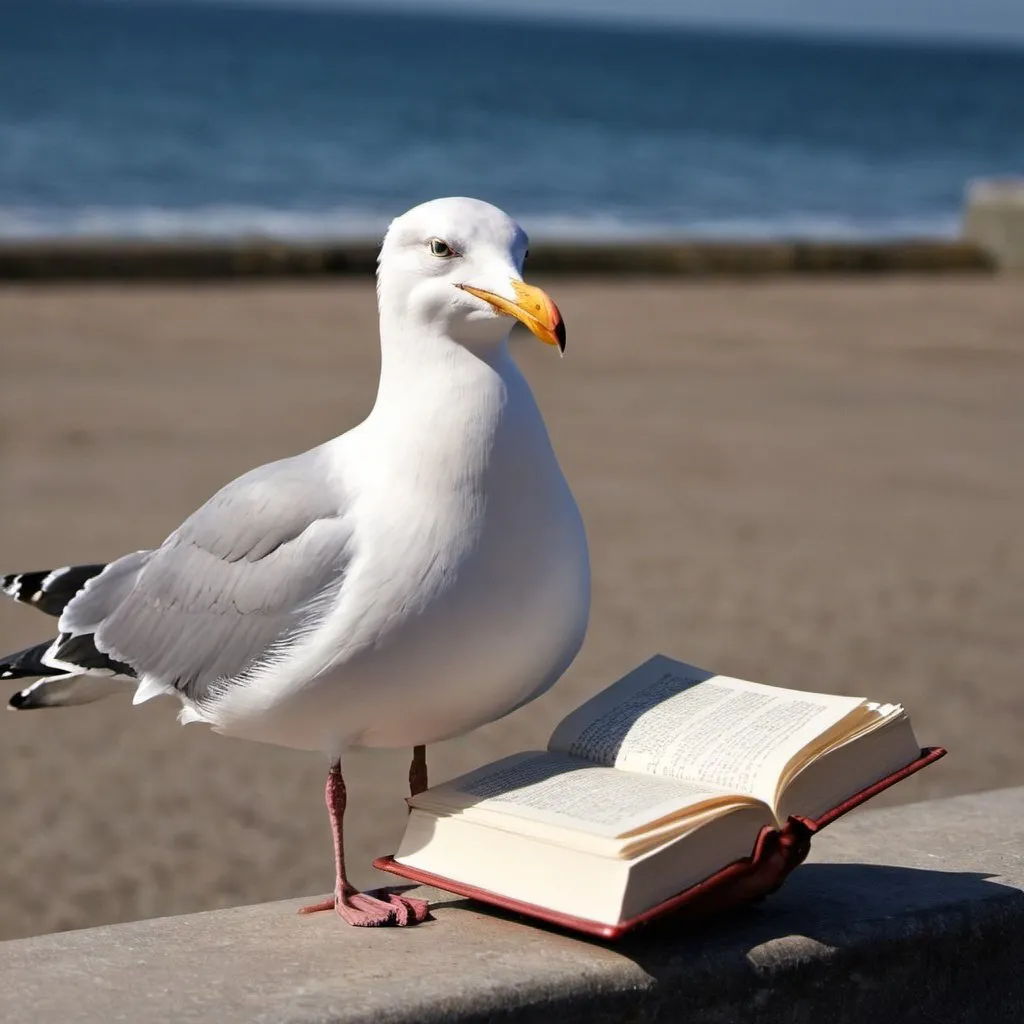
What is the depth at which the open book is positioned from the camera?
75.9 inches

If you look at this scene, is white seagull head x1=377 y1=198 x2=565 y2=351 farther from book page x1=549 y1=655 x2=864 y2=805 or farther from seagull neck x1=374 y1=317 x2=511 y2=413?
book page x1=549 y1=655 x2=864 y2=805

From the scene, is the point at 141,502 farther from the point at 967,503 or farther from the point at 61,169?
the point at 61,169

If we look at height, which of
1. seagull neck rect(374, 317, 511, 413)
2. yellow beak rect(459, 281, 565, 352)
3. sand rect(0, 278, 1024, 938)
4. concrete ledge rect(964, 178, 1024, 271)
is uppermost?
concrete ledge rect(964, 178, 1024, 271)

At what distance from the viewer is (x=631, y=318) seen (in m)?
13.2

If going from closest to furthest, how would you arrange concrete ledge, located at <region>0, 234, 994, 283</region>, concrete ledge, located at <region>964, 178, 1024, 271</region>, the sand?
the sand, concrete ledge, located at <region>0, 234, 994, 283</region>, concrete ledge, located at <region>964, 178, 1024, 271</region>

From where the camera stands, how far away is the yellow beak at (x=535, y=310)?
6.41 feet

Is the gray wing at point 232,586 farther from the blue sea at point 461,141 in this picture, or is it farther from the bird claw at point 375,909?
the blue sea at point 461,141

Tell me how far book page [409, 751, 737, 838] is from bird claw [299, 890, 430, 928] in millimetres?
148

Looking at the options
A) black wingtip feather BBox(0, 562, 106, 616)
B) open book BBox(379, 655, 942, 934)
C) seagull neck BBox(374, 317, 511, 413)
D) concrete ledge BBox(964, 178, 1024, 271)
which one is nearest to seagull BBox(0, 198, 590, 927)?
seagull neck BBox(374, 317, 511, 413)

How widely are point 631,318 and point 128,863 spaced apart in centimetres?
979

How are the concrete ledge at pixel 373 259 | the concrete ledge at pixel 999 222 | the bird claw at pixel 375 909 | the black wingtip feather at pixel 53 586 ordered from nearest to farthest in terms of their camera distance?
1. the bird claw at pixel 375 909
2. the black wingtip feather at pixel 53 586
3. the concrete ledge at pixel 373 259
4. the concrete ledge at pixel 999 222

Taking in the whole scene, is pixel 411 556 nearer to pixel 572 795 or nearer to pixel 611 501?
pixel 572 795

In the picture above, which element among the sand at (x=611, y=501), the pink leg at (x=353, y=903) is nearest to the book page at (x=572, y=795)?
the pink leg at (x=353, y=903)

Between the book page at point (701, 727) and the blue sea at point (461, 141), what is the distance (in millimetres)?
19697
